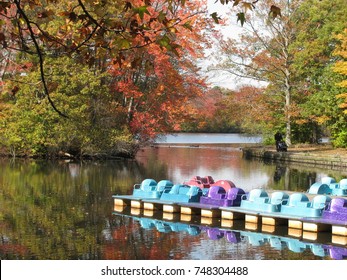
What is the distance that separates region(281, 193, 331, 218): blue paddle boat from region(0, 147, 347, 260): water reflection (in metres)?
2.46

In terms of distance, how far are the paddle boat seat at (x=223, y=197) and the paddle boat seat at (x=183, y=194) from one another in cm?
31

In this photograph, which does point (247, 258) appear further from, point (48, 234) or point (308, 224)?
point (48, 234)

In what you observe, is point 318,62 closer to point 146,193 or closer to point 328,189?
point 328,189

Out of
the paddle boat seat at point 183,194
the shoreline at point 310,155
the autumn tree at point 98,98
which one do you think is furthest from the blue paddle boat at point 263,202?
the autumn tree at point 98,98

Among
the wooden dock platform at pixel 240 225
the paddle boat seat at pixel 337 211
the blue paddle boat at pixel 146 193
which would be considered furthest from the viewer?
the blue paddle boat at pixel 146 193

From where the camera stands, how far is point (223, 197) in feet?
62.4

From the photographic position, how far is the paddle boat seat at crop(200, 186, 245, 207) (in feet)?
61.2

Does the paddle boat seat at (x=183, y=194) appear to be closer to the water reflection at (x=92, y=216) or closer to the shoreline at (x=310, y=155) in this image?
the water reflection at (x=92, y=216)

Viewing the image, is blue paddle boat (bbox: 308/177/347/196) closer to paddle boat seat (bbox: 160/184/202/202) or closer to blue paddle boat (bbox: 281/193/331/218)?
paddle boat seat (bbox: 160/184/202/202)

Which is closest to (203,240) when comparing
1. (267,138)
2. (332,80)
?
(332,80)

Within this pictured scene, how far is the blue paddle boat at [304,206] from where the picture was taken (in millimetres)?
16531

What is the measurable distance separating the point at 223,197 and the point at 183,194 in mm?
1326

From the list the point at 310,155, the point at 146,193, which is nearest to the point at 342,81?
the point at 310,155

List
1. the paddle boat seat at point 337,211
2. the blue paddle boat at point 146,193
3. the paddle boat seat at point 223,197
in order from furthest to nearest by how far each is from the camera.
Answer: the blue paddle boat at point 146,193
the paddle boat seat at point 223,197
the paddle boat seat at point 337,211
